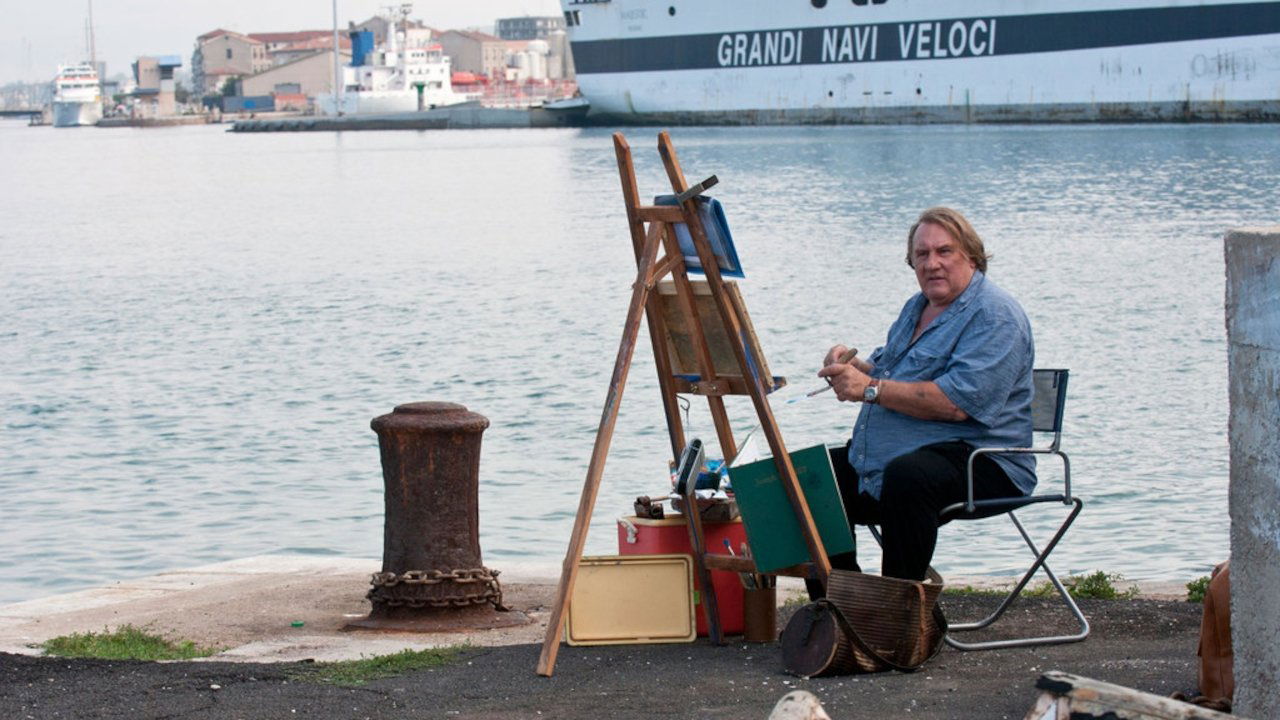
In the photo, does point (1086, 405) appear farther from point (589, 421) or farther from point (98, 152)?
point (98, 152)

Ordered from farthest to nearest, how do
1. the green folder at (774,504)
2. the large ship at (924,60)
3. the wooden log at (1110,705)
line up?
1. the large ship at (924,60)
2. the green folder at (774,504)
3. the wooden log at (1110,705)

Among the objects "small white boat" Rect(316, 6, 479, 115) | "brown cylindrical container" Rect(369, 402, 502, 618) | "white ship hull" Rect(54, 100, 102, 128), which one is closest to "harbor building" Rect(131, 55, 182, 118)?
"white ship hull" Rect(54, 100, 102, 128)

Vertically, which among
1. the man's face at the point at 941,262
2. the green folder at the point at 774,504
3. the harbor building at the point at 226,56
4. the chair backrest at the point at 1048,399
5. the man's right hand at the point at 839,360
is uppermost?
the harbor building at the point at 226,56

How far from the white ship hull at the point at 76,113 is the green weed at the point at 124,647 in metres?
163

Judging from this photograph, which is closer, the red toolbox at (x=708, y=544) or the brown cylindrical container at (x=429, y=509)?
the red toolbox at (x=708, y=544)

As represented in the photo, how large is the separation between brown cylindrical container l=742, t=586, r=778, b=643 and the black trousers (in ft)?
1.47

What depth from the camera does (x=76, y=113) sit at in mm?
162125

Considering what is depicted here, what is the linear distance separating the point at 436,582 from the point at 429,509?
9.2 inches

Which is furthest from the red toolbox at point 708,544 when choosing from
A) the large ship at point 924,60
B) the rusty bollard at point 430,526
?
the large ship at point 924,60

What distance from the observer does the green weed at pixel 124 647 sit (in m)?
5.25

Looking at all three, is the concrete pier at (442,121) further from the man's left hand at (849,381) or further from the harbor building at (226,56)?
the man's left hand at (849,381)

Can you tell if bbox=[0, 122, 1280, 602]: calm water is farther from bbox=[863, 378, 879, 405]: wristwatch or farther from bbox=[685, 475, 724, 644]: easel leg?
bbox=[863, 378, 879, 405]: wristwatch

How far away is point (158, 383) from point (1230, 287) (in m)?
14.4

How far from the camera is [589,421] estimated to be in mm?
13812
